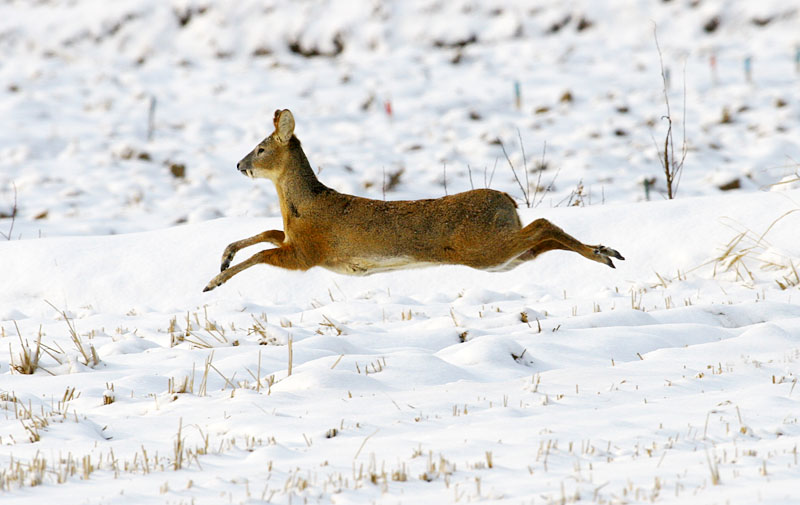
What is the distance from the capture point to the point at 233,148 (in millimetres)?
15570

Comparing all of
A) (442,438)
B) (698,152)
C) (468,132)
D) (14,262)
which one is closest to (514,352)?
(442,438)

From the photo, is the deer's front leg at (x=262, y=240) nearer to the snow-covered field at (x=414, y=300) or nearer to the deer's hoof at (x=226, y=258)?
the deer's hoof at (x=226, y=258)

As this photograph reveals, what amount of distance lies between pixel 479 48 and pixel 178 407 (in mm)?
17473

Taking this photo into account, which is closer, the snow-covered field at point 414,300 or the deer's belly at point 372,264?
the snow-covered field at point 414,300

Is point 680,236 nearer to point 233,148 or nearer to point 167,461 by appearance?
point 167,461

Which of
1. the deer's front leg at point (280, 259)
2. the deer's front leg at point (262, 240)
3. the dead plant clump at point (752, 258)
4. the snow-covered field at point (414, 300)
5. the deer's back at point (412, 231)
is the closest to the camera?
the snow-covered field at point (414, 300)

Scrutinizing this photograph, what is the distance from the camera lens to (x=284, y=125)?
5.64m

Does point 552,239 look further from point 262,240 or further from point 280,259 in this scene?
point 262,240

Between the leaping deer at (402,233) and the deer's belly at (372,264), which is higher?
the leaping deer at (402,233)

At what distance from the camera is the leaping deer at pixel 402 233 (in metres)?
5.29

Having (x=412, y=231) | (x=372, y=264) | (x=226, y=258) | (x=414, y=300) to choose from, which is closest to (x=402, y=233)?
(x=412, y=231)

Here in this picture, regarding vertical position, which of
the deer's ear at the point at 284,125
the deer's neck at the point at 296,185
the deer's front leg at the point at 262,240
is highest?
the deer's ear at the point at 284,125

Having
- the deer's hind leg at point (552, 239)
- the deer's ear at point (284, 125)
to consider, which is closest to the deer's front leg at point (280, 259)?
the deer's ear at point (284, 125)

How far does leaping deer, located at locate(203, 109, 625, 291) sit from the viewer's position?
17.3 feet
